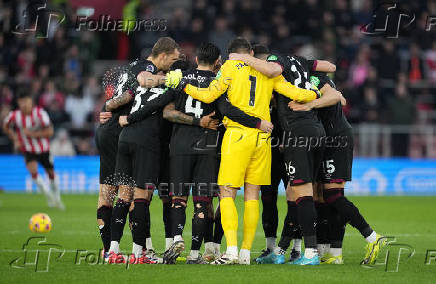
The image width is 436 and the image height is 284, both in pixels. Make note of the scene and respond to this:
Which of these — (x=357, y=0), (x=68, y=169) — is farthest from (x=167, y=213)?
(x=357, y=0)

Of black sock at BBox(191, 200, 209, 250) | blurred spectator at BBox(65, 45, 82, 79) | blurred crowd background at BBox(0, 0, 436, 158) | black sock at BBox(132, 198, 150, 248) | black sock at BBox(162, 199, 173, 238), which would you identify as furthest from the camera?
blurred spectator at BBox(65, 45, 82, 79)

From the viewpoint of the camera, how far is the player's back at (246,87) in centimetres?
971

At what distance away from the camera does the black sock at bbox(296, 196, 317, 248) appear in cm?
960

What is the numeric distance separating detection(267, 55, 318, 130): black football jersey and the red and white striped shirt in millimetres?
10022

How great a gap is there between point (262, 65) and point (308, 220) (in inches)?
72.5

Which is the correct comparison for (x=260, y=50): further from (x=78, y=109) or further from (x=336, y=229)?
(x=78, y=109)

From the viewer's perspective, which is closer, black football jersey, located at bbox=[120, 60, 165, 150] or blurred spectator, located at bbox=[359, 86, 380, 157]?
black football jersey, located at bbox=[120, 60, 165, 150]

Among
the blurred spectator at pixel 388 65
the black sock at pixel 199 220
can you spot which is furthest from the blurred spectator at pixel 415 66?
the black sock at pixel 199 220

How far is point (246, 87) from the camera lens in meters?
9.74

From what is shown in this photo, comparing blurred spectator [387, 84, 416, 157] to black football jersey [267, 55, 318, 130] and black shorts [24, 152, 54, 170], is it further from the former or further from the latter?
black football jersey [267, 55, 318, 130]

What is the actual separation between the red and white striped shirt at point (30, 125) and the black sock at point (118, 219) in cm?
934

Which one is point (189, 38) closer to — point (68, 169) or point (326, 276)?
point (68, 169)

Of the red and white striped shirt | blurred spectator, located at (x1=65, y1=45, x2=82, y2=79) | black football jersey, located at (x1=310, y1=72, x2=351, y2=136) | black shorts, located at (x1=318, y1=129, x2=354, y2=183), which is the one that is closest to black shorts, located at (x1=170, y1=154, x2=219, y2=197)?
black shorts, located at (x1=318, y1=129, x2=354, y2=183)

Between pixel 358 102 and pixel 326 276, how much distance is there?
52.3 ft
